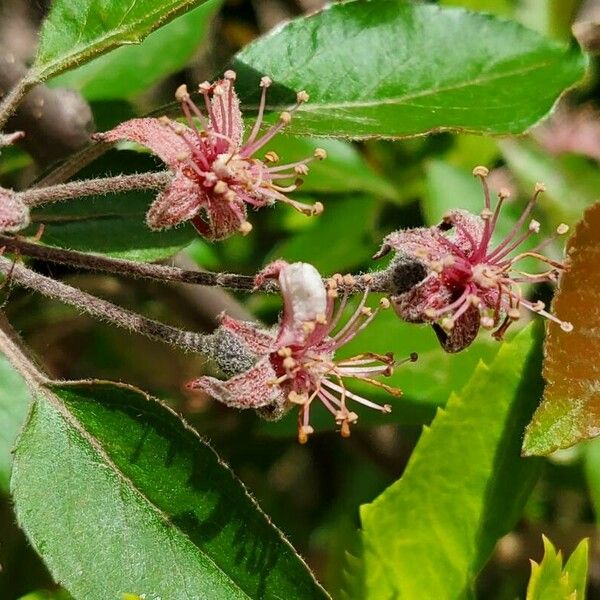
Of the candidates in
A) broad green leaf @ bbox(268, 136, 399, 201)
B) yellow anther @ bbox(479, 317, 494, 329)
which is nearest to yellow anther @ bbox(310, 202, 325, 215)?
yellow anther @ bbox(479, 317, 494, 329)

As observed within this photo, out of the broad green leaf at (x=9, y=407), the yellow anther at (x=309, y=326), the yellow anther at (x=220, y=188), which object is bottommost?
the broad green leaf at (x=9, y=407)

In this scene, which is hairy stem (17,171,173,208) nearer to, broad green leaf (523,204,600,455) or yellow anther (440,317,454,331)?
yellow anther (440,317,454,331)

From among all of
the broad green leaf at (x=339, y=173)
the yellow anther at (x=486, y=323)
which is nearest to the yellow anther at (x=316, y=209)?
the yellow anther at (x=486, y=323)

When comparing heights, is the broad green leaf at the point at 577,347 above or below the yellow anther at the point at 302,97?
below

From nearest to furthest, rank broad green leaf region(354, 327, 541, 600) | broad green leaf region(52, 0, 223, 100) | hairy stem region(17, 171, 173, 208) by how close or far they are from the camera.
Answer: hairy stem region(17, 171, 173, 208)
broad green leaf region(354, 327, 541, 600)
broad green leaf region(52, 0, 223, 100)

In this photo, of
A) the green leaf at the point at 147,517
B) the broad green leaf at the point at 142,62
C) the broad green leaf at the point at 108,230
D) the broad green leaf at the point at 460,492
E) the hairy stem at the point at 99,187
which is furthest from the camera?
the broad green leaf at the point at 142,62

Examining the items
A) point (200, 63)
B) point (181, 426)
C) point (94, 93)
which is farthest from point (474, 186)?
point (200, 63)

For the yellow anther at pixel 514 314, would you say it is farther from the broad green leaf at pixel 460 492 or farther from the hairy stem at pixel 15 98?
the hairy stem at pixel 15 98
